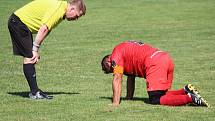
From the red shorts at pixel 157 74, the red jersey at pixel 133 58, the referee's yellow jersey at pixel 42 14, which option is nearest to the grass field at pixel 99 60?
the red shorts at pixel 157 74

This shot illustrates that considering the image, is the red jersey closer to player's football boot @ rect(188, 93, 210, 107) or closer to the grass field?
the grass field

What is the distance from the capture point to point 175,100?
9.98 metres

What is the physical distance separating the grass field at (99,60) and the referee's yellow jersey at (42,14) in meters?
1.24

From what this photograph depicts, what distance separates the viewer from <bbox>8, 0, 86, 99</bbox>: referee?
33.3 feet

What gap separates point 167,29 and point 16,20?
45.3ft

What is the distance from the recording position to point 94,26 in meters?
25.1

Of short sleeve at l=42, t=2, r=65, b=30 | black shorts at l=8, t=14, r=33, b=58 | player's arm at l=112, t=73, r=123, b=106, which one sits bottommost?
player's arm at l=112, t=73, r=123, b=106

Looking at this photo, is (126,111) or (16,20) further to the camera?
(16,20)

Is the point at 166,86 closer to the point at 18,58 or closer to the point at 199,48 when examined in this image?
the point at 18,58

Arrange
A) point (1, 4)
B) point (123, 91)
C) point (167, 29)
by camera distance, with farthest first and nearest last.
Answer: point (1, 4) → point (167, 29) → point (123, 91)

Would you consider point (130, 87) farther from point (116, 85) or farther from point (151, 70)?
point (116, 85)

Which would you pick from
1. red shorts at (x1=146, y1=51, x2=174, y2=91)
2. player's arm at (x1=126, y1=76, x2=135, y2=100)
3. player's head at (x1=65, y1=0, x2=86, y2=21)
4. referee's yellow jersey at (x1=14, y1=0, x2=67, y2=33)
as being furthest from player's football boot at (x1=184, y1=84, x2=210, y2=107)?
referee's yellow jersey at (x1=14, y1=0, x2=67, y2=33)

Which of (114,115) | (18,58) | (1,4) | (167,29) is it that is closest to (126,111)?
(114,115)

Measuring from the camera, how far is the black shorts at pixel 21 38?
1037cm
